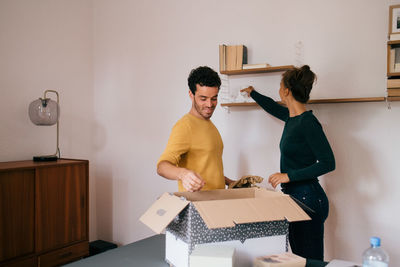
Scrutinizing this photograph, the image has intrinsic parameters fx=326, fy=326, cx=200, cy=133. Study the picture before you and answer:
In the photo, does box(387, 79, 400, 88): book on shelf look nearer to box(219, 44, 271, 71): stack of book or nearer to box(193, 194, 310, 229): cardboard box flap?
box(219, 44, 271, 71): stack of book

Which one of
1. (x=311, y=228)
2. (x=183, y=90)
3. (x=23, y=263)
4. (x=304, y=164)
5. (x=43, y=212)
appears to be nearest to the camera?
(x=311, y=228)

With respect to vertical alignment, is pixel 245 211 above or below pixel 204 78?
below

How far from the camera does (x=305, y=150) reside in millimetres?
2008

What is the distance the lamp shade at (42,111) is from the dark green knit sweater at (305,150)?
2.01 meters

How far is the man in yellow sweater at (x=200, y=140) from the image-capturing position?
1659mm

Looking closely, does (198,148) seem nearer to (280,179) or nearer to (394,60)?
(280,179)

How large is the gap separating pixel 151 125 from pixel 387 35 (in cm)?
219

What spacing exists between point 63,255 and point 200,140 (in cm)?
176

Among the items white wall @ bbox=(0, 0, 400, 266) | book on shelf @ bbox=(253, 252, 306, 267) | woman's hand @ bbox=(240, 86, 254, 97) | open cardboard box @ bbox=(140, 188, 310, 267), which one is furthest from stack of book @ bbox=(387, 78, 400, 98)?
book on shelf @ bbox=(253, 252, 306, 267)

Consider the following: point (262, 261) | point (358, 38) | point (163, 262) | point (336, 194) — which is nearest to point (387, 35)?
point (358, 38)

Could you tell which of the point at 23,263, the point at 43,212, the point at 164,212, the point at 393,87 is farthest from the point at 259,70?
the point at 23,263

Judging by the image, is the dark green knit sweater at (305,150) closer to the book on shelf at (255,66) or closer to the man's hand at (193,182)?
the book on shelf at (255,66)

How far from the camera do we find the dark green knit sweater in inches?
75.3

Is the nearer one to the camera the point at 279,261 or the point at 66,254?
the point at 279,261
